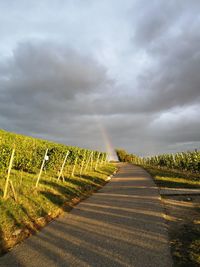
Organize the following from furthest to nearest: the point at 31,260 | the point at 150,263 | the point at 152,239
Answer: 1. the point at 152,239
2. the point at 31,260
3. the point at 150,263

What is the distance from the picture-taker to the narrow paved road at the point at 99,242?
5320 millimetres

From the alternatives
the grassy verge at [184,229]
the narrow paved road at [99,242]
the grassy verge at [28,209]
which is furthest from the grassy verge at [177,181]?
the narrow paved road at [99,242]

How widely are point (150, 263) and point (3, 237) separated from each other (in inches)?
145

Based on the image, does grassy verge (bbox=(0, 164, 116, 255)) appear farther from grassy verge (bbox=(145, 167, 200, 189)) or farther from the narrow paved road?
grassy verge (bbox=(145, 167, 200, 189))

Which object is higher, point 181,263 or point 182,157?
point 182,157

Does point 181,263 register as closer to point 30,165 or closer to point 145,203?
point 145,203

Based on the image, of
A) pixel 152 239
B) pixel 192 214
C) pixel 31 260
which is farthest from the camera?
pixel 192 214

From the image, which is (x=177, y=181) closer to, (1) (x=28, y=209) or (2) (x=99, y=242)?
(1) (x=28, y=209)

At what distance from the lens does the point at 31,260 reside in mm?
5480

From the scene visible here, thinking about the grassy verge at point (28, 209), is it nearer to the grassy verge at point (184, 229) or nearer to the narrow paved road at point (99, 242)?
the narrow paved road at point (99, 242)

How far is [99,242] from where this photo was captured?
6.43 metres

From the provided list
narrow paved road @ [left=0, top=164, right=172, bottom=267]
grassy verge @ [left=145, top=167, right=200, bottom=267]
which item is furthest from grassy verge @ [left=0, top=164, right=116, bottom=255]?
grassy verge @ [left=145, top=167, right=200, bottom=267]

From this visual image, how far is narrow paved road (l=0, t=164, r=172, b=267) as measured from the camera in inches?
209

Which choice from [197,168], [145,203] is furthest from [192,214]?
[197,168]
